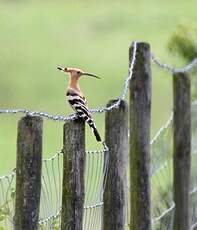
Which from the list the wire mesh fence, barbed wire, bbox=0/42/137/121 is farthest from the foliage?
barbed wire, bbox=0/42/137/121

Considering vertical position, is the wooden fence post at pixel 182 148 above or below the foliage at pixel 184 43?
below

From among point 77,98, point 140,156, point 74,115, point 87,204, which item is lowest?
point 87,204

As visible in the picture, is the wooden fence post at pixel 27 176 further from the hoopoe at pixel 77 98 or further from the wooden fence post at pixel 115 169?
Answer: the wooden fence post at pixel 115 169

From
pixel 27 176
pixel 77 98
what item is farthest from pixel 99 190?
pixel 27 176

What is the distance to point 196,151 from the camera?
29.1ft

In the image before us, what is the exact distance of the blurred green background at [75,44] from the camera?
868 inches

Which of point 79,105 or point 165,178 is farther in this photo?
point 165,178

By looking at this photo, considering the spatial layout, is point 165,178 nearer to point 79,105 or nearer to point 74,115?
point 79,105

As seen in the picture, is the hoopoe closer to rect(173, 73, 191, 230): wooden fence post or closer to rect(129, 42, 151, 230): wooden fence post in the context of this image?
rect(129, 42, 151, 230): wooden fence post

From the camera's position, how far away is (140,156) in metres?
7.03

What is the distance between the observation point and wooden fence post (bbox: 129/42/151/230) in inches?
276

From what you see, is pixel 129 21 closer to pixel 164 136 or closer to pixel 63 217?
pixel 164 136

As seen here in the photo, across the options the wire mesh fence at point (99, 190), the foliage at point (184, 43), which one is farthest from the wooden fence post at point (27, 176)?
the foliage at point (184, 43)

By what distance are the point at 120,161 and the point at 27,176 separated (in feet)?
3.79
